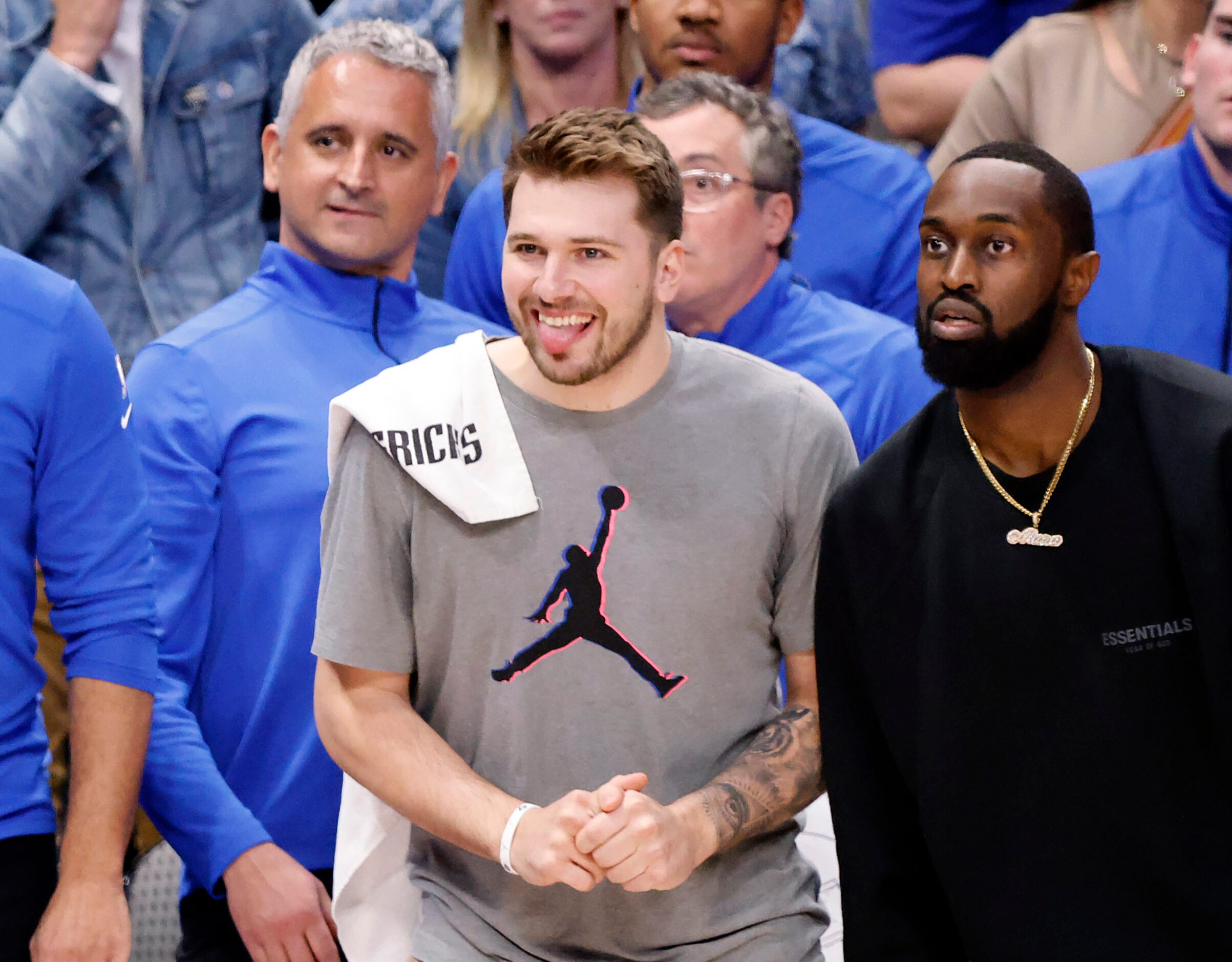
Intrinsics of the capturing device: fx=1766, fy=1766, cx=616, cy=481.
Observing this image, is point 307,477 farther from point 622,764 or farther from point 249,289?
point 622,764

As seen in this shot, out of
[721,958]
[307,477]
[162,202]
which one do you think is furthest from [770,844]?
[162,202]

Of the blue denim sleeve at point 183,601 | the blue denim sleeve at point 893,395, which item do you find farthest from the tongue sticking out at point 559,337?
the blue denim sleeve at point 893,395

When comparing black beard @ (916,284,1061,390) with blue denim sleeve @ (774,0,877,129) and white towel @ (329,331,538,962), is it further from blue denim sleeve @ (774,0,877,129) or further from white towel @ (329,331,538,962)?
blue denim sleeve @ (774,0,877,129)

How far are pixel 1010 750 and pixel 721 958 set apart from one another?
0.51 meters

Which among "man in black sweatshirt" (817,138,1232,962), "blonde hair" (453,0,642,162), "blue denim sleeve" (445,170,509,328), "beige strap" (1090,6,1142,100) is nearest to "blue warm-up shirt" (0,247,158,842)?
"man in black sweatshirt" (817,138,1232,962)

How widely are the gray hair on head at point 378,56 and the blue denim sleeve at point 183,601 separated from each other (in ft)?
1.92

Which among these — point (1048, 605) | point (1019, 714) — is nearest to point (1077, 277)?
point (1048, 605)

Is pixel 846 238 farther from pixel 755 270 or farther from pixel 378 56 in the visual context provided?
pixel 378 56

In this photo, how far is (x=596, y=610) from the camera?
2.52 meters

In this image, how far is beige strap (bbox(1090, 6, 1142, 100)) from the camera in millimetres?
3539

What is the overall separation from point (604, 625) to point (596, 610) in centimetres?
2

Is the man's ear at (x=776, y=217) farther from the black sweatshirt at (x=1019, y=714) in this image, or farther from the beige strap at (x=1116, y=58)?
the black sweatshirt at (x=1019, y=714)

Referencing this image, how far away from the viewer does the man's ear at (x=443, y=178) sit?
339cm

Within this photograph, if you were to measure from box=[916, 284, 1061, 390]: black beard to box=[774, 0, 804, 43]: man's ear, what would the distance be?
5.57 feet
